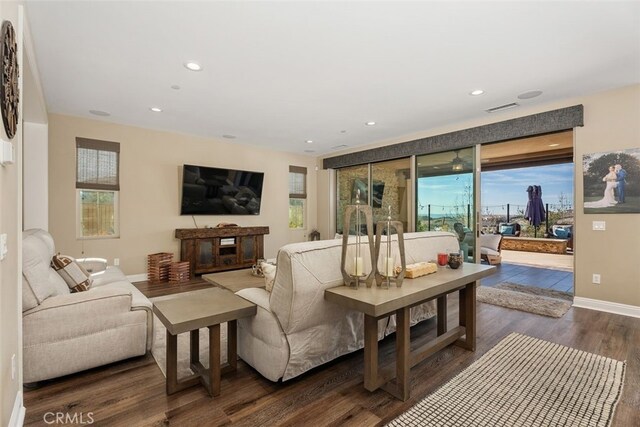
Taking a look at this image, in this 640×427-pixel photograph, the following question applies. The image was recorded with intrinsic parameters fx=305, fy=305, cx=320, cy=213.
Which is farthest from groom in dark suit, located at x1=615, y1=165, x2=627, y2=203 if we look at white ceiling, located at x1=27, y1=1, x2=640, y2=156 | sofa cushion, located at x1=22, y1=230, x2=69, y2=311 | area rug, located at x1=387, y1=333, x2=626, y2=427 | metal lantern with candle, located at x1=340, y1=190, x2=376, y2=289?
sofa cushion, located at x1=22, y1=230, x2=69, y2=311

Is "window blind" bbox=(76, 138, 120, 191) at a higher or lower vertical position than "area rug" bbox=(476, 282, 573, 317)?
higher

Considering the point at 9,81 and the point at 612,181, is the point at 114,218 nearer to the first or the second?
the point at 9,81

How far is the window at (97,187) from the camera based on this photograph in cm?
468

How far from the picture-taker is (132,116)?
4.57m

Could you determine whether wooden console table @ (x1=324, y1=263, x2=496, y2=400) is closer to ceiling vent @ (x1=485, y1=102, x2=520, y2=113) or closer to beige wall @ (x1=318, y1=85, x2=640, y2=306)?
beige wall @ (x1=318, y1=85, x2=640, y2=306)

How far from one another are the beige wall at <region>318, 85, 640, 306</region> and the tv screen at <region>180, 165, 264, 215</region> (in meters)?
5.08

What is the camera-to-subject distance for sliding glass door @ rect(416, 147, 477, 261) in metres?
4.89

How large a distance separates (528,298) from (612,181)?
173 centimetres

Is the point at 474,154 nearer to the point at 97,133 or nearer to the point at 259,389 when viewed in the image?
the point at 259,389

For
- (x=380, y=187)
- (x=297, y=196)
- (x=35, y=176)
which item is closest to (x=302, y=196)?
(x=297, y=196)

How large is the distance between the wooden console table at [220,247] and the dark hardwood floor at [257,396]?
121 inches

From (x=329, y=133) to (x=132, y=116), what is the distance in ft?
10.3

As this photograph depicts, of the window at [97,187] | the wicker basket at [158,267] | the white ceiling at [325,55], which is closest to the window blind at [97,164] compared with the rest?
the window at [97,187]

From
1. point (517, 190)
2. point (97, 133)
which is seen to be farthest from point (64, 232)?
point (517, 190)
